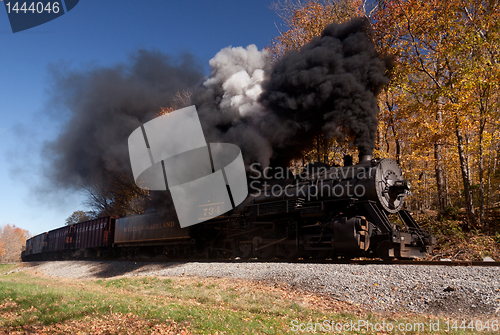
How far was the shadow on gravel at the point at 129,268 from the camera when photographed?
12945 millimetres

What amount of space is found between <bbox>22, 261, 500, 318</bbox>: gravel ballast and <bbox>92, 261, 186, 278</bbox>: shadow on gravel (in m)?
4.21

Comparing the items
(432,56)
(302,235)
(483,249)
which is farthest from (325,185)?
(432,56)

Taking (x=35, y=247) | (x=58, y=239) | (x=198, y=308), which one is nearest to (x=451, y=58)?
(x=198, y=308)

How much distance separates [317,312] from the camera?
634 cm

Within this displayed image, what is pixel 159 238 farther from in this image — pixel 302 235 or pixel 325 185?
pixel 325 185

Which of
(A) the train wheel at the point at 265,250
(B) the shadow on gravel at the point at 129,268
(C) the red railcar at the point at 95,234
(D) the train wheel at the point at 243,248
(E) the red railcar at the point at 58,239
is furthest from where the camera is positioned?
(E) the red railcar at the point at 58,239

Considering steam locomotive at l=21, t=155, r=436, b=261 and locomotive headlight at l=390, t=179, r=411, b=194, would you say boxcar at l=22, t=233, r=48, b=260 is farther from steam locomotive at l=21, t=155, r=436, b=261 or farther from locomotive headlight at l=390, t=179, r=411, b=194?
locomotive headlight at l=390, t=179, r=411, b=194

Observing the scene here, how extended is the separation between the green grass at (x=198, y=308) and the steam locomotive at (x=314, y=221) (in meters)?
2.86

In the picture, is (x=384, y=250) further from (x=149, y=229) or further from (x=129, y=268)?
(x=149, y=229)

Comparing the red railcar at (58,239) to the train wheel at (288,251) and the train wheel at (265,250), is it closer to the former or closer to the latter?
the train wheel at (265,250)

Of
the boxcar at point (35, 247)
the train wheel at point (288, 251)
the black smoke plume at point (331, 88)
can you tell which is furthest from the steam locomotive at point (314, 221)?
the boxcar at point (35, 247)

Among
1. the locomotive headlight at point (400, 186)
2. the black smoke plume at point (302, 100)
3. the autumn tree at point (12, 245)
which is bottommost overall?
the autumn tree at point (12, 245)

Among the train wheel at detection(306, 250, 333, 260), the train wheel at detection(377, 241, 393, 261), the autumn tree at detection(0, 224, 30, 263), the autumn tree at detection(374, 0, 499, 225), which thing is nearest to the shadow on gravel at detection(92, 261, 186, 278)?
the train wheel at detection(306, 250, 333, 260)

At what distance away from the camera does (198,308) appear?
6.72 meters
